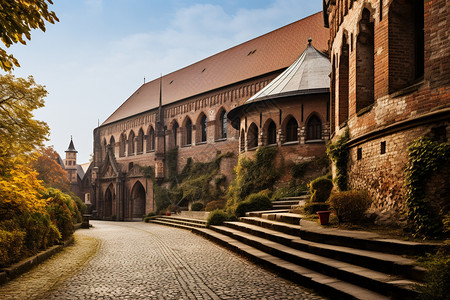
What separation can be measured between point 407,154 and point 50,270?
7.71 m

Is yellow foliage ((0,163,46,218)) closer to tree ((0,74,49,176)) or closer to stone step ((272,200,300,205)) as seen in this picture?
tree ((0,74,49,176))

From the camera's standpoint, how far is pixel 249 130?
877 inches

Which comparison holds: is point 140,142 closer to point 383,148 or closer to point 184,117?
point 184,117

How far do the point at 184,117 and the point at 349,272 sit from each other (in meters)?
31.7

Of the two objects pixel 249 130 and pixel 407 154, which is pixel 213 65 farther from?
pixel 407 154

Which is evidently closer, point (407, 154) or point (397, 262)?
point (397, 262)

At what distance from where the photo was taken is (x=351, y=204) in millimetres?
8906

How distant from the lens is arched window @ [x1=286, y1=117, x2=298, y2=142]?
2020cm

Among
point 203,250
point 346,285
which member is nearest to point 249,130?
point 203,250

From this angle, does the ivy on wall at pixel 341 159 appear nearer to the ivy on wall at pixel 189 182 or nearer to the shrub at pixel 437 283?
the shrub at pixel 437 283

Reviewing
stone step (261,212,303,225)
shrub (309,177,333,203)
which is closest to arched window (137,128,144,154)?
stone step (261,212,303,225)

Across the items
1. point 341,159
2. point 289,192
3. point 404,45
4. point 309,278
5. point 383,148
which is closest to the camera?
point 309,278

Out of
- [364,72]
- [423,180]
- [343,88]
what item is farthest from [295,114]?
[423,180]

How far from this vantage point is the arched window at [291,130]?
66.3ft
